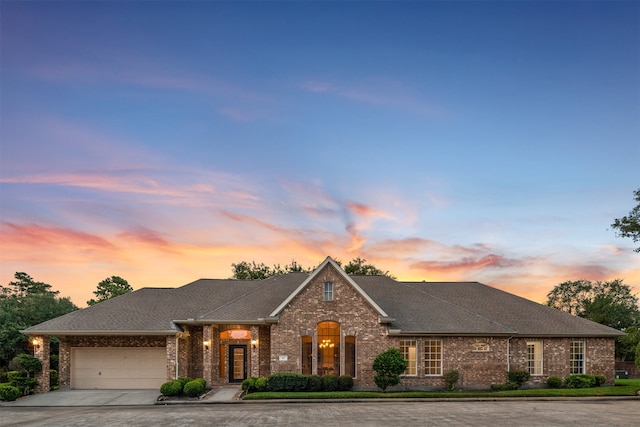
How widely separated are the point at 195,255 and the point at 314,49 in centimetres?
2352

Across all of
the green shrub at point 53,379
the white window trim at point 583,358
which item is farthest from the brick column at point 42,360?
the white window trim at point 583,358

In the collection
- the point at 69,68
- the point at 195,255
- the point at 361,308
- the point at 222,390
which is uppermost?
the point at 69,68

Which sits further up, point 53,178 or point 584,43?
point 584,43

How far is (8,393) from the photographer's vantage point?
84.4 ft

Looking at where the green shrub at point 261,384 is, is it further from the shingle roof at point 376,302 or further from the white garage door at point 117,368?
the white garage door at point 117,368

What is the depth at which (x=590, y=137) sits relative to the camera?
92.5 ft

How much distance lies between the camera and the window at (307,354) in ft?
94.7

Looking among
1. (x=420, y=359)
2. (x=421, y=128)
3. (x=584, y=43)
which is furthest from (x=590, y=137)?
(x=420, y=359)

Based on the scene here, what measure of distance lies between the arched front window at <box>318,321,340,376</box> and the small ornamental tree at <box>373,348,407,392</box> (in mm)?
2458

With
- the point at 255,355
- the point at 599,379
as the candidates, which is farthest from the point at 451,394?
the point at 255,355

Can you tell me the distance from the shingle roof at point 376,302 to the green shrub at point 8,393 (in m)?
3.10

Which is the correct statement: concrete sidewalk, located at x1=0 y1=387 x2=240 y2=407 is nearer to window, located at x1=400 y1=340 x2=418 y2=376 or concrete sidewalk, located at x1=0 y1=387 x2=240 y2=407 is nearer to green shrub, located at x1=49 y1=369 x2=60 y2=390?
green shrub, located at x1=49 y1=369 x2=60 y2=390

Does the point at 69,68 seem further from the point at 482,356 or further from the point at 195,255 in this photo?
the point at 482,356

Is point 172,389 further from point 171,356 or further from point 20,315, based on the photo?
point 20,315
